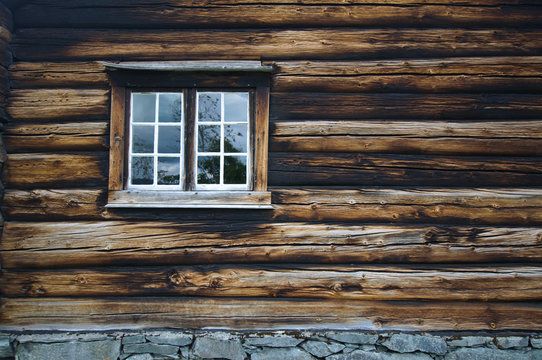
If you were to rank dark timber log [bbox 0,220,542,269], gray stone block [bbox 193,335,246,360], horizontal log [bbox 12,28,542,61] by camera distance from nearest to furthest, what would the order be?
gray stone block [bbox 193,335,246,360], dark timber log [bbox 0,220,542,269], horizontal log [bbox 12,28,542,61]

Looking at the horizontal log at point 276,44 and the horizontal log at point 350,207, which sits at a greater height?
the horizontal log at point 276,44

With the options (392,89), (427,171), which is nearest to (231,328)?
(427,171)

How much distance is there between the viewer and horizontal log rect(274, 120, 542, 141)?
294 cm

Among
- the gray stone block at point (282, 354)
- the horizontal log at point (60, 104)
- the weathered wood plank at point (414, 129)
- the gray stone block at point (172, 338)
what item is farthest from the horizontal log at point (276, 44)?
the gray stone block at point (282, 354)

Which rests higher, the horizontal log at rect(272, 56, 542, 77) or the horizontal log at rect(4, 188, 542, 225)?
the horizontal log at rect(272, 56, 542, 77)

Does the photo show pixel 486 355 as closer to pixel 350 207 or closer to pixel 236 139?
pixel 350 207

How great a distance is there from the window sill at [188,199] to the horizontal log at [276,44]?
130 cm

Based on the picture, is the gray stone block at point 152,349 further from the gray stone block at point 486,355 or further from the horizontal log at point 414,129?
the gray stone block at point 486,355

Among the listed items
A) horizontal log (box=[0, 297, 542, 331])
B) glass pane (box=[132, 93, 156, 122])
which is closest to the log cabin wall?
horizontal log (box=[0, 297, 542, 331])

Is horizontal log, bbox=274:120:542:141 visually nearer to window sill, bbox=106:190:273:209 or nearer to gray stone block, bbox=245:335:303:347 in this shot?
window sill, bbox=106:190:273:209

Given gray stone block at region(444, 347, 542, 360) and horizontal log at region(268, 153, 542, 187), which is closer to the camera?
gray stone block at region(444, 347, 542, 360)

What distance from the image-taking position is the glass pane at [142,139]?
305 cm

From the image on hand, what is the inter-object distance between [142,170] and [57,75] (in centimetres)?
121

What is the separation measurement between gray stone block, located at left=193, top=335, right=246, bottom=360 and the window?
119 cm
